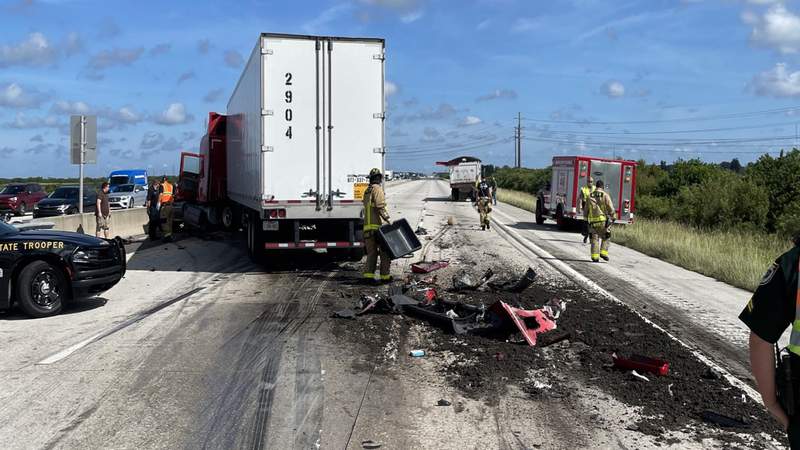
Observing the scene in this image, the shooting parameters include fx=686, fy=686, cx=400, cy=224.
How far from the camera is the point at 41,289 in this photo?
9117 millimetres

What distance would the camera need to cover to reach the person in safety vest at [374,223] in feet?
38.7

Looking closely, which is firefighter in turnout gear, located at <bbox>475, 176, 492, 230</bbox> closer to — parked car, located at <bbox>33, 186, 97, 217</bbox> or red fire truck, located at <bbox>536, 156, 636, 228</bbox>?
red fire truck, located at <bbox>536, 156, 636, 228</bbox>

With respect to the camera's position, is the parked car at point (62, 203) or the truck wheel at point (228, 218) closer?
the truck wheel at point (228, 218)

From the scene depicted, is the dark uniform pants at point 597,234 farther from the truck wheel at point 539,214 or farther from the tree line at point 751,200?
the truck wheel at point 539,214

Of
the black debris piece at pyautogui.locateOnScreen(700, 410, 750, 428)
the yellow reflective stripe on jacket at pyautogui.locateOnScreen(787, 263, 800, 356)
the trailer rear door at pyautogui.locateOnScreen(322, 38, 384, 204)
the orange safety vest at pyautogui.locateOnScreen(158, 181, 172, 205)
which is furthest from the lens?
the orange safety vest at pyautogui.locateOnScreen(158, 181, 172, 205)

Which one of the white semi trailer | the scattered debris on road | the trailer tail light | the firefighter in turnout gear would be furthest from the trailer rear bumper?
the firefighter in turnout gear

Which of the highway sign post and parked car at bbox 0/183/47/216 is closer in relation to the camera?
the highway sign post

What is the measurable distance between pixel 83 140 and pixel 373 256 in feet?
33.1

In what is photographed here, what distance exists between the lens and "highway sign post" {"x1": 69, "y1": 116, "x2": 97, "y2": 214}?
1773 centimetres

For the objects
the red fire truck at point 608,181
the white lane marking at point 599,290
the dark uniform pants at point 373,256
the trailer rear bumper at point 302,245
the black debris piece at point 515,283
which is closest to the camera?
the white lane marking at point 599,290

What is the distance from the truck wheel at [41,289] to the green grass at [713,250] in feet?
37.0

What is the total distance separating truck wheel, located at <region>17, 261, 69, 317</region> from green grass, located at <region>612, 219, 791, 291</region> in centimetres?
1127

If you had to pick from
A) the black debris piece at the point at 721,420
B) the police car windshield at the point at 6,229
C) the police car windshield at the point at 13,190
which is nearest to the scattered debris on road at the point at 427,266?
the police car windshield at the point at 6,229

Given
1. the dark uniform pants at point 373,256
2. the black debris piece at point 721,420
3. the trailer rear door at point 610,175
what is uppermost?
the trailer rear door at point 610,175
